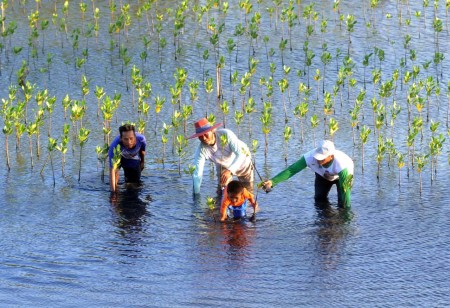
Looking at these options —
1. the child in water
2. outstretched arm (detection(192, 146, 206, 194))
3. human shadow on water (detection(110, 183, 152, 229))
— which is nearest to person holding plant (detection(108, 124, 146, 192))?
human shadow on water (detection(110, 183, 152, 229))

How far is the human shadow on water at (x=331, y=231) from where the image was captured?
11844 mm

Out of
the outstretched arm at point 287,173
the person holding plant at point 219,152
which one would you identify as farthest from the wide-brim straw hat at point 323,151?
the person holding plant at point 219,152

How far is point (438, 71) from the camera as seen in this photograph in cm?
1989

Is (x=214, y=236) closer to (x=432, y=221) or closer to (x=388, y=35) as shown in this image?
(x=432, y=221)

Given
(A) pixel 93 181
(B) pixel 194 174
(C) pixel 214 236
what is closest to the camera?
(C) pixel 214 236

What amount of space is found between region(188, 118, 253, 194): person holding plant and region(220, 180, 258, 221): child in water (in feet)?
2.35

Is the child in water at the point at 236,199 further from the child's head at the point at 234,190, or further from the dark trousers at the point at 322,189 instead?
the dark trousers at the point at 322,189

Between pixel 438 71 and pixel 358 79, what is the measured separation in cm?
165

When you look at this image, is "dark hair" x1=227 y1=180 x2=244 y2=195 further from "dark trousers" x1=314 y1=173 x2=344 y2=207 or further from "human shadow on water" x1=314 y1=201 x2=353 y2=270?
"dark trousers" x1=314 y1=173 x2=344 y2=207

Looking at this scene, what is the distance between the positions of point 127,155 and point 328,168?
300 cm

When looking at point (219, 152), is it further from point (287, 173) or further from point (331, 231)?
point (331, 231)

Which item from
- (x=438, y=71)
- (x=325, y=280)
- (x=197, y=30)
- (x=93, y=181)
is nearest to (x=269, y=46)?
(x=197, y=30)

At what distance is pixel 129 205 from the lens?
14.1 meters

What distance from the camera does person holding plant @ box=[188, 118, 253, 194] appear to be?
44.3 ft
